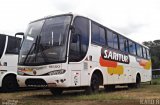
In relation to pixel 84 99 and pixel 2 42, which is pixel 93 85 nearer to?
pixel 84 99

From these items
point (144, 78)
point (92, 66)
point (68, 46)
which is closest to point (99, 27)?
point (92, 66)

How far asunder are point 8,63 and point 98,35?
4.42 meters

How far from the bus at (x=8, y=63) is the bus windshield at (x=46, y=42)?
3.32 meters

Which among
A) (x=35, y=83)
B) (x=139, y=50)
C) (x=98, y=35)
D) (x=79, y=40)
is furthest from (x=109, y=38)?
(x=139, y=50)

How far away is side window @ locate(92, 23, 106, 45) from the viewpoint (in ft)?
43.6

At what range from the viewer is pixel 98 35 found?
13.7 metres

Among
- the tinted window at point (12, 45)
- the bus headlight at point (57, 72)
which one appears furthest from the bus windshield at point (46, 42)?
the tinted window at point (12, 45)

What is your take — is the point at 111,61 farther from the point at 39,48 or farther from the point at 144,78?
the point at 144,78

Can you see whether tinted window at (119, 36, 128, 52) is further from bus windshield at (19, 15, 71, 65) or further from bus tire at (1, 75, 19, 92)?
bus windshield at (19, 15, 71, 65)

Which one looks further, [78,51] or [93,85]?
[93,85]

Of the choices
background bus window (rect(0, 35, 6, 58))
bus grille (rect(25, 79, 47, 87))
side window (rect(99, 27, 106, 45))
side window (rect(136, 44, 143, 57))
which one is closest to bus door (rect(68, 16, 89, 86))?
bus grille (rect(25, 79, 47, 87))

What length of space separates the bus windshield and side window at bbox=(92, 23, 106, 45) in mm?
1880

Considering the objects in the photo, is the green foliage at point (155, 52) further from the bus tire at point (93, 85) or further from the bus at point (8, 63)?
the bus tire at point (93, 85)

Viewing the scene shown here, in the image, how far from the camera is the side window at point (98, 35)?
13.3 meters
